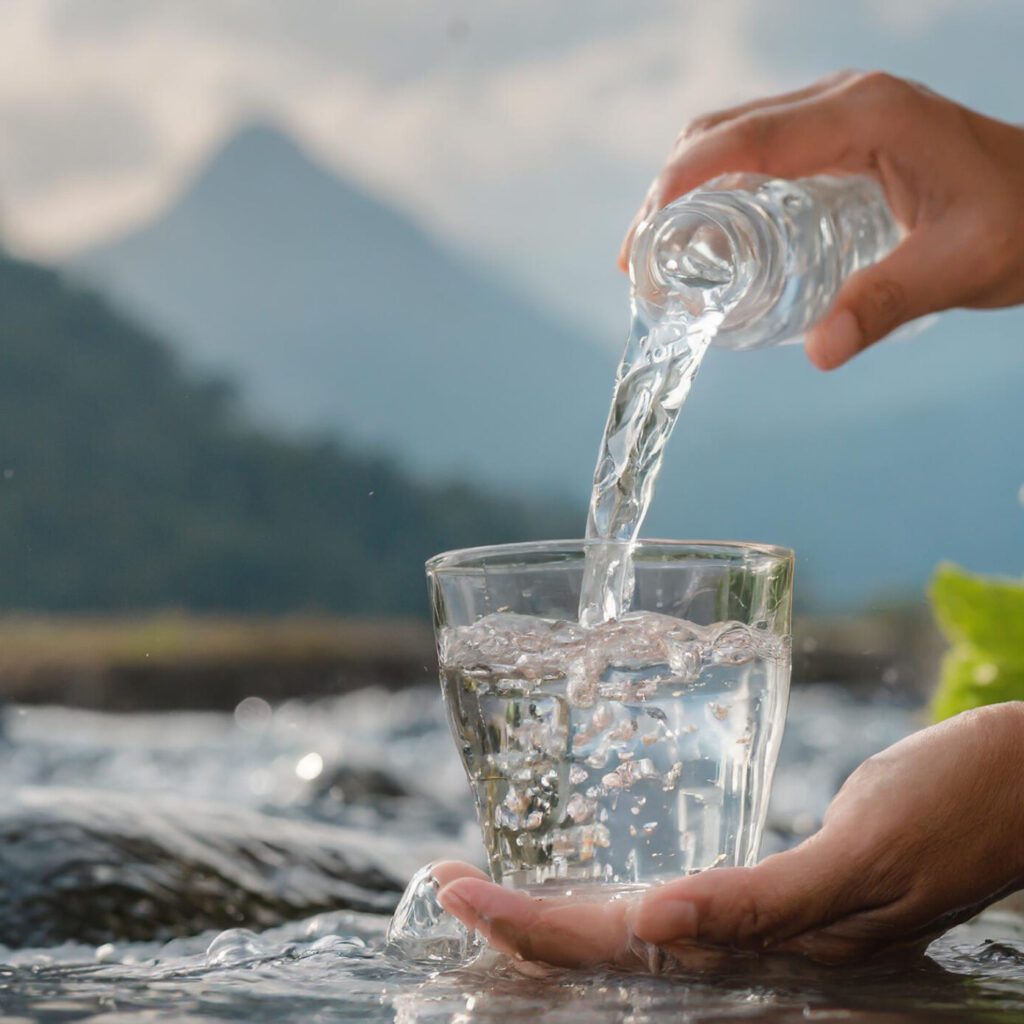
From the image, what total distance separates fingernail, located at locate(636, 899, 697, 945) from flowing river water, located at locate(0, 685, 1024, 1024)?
0.09 ft

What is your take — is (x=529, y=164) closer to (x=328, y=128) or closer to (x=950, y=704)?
(x=328, y=128)

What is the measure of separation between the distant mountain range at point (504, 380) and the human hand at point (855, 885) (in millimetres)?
12276

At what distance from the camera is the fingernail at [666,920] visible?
698mm

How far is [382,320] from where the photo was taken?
1708 cm

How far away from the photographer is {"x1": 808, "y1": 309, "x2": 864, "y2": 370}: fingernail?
46.6 inches

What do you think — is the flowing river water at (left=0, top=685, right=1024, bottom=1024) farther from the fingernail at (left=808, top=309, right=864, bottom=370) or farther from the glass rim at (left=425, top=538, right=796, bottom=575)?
the fingernail at (left=808, top=309, right=864, bottom=370)

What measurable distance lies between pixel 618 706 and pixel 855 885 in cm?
16

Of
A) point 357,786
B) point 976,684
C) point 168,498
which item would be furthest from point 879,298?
point 168,498

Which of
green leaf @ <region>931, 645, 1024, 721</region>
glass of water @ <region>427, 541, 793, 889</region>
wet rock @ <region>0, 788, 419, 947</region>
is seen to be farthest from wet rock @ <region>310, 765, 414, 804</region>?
glass of water @ <region>427, 541, 793, 889</region>

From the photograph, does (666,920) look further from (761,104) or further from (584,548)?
(761,104)

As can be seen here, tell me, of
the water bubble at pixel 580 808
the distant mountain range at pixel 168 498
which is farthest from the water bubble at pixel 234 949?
the distant mountain range at pixel 168 498

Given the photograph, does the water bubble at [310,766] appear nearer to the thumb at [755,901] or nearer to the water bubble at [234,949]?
the water bubble at [234,949]

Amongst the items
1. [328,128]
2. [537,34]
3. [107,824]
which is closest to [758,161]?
→ [107,824]

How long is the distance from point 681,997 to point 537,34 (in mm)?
15375
